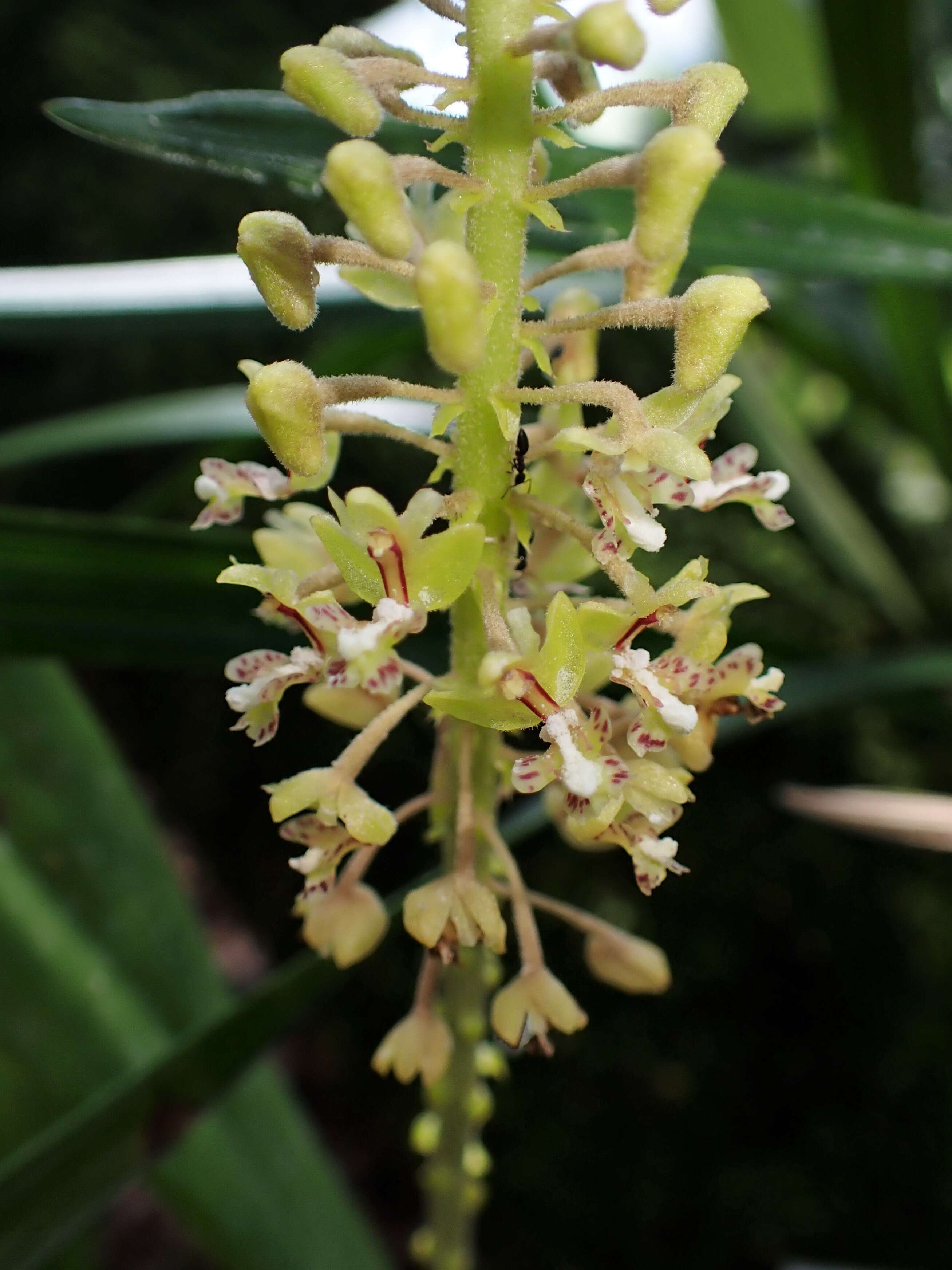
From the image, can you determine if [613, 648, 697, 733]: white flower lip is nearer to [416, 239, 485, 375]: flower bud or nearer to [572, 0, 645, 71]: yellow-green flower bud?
[416, 239, 485, 375]: flower bud

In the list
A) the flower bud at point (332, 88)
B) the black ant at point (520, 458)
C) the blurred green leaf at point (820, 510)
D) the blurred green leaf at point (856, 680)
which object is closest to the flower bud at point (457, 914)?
the black ant at point (520, 458)

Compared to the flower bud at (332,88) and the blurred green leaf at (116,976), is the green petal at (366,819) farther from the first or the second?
the blurred green leaf at (116,976)

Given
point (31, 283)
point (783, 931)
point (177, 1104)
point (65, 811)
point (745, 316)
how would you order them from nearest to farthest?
point (745, 316) < point (177, 1104) < point (31, 283) < point (65, 811) < point (783, 931)

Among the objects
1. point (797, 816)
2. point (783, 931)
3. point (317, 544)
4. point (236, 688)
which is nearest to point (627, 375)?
point (797, 816)

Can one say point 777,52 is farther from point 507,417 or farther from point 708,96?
point 507,417

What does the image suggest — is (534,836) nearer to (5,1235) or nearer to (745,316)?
(5,1235)

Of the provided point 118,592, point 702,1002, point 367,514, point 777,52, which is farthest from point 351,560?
point 777,52
